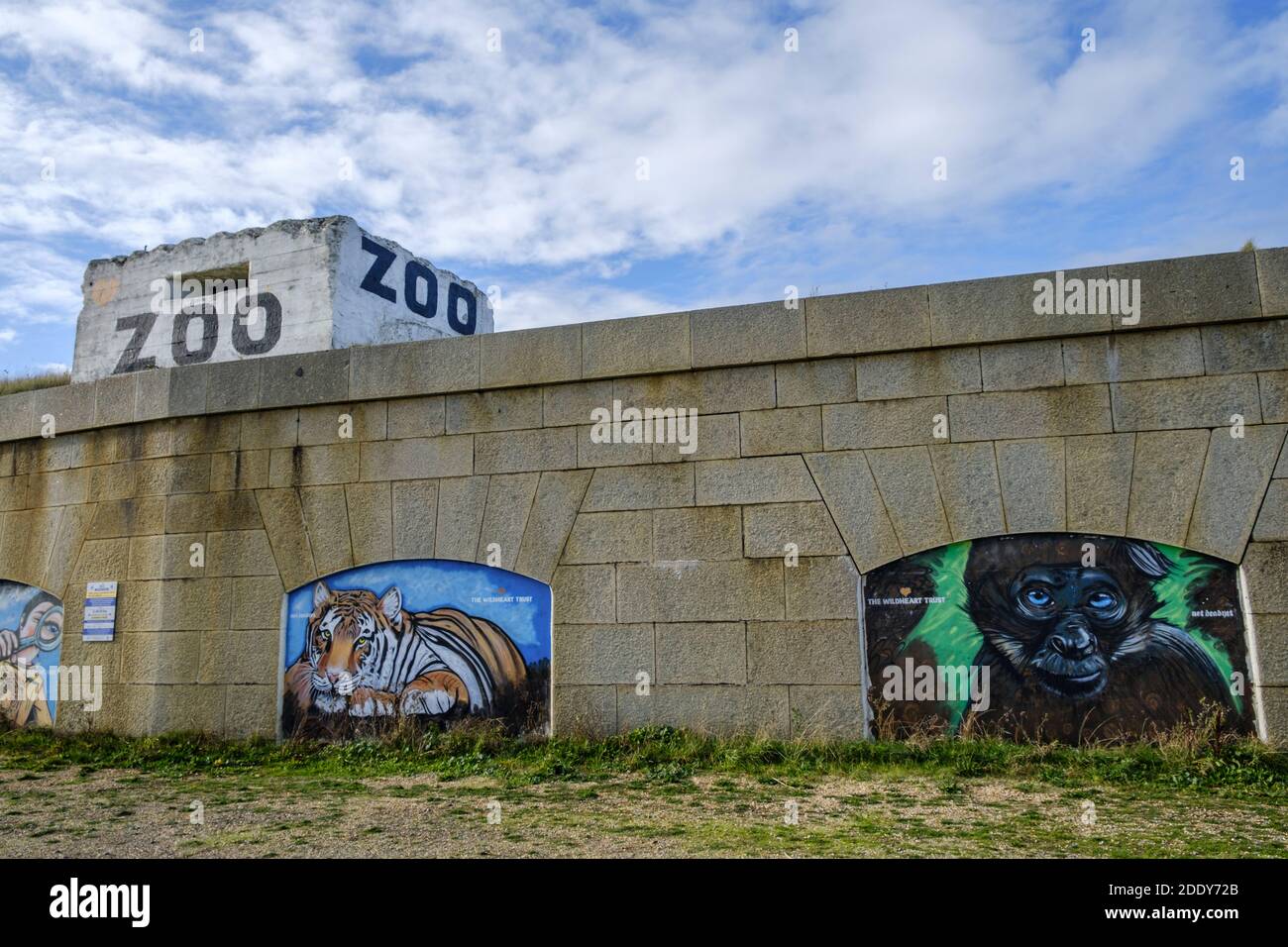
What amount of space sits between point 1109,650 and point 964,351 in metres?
2.80

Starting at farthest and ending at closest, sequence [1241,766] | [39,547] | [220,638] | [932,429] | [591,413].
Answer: [39,547] → [220,638] → [591,413] → [932,429] → [1241,766]

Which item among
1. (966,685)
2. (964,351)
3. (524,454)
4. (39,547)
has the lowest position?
(966,685)

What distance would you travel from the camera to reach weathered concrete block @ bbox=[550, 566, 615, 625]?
29.9 feet

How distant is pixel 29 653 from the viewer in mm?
11414

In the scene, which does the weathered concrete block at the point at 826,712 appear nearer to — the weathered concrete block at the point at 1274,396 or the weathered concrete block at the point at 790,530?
the weathered concrete block at the point at 790,530

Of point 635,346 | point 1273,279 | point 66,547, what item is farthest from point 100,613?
point 1273,279

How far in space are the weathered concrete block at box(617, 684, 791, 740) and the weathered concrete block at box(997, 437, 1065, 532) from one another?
8.33 ft

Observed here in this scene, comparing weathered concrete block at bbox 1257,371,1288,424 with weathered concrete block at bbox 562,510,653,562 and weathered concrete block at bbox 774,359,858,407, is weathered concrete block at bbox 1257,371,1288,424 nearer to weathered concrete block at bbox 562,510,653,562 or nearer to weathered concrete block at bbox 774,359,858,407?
weathered concrete block at bbox 774,359,858,407

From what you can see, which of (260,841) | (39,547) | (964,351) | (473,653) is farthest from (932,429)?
(39,547)

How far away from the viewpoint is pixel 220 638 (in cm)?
1029

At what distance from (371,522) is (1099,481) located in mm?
6935

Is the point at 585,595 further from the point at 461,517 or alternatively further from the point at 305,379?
the point at 305,379

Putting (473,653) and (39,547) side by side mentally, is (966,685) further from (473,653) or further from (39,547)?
(39,547)

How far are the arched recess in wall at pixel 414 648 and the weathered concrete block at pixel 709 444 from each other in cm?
176
